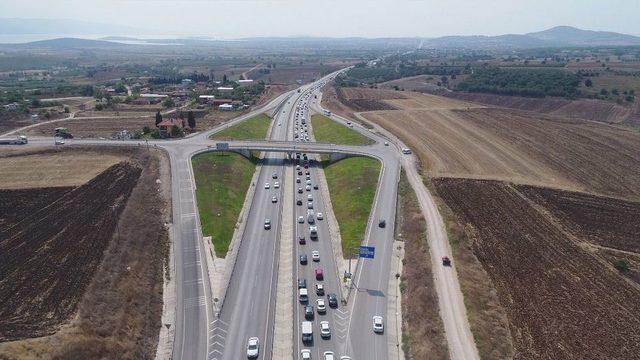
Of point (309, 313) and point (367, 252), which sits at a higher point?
point (367, 252)

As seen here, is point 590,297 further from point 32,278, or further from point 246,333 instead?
point 32,278

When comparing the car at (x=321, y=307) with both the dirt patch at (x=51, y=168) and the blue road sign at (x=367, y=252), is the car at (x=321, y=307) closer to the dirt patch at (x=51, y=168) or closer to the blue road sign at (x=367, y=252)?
the blue road sign at (x=367, y=252)

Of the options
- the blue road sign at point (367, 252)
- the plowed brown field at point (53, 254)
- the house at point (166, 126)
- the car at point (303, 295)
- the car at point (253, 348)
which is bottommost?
the car at point (253, 348)

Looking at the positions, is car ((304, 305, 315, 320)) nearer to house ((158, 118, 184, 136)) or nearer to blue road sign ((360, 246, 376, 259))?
blue road sign ((360, 246, 376, 259))

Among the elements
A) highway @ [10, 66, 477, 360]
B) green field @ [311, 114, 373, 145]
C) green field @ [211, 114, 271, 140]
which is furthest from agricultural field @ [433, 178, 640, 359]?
green field @ [211, 114, 271, 140]

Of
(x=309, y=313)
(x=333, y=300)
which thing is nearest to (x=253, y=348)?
(x=309, y=313)

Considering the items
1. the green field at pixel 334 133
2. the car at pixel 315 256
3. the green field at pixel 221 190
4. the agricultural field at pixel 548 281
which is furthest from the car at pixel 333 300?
the green field at pixel 334 133

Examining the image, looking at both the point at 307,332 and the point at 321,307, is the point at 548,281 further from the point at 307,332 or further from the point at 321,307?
the point at 307,332
